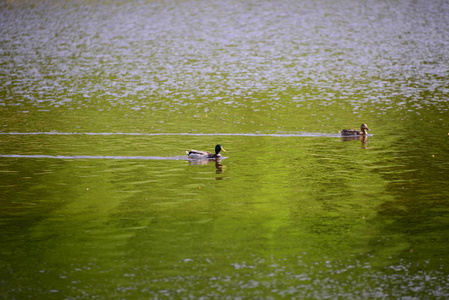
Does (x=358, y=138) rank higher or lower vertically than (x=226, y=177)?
higher

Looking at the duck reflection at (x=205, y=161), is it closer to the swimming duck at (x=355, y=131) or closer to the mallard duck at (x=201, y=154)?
the mallard duck at (x=201, y=154)

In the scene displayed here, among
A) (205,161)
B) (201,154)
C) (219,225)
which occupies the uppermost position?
(201,154)

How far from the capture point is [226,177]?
23.8m

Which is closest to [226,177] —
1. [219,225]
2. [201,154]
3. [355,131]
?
[201,154]

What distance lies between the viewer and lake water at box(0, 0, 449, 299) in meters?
14.6

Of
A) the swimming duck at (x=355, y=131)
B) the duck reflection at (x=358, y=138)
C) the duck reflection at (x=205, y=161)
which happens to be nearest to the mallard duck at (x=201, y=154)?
the duck reflection at (x=205, y=161)

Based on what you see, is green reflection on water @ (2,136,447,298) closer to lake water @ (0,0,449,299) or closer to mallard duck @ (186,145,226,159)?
lake water @ (0,0,449,299)

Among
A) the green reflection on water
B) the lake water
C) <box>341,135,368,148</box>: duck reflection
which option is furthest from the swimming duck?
the green reflection on water

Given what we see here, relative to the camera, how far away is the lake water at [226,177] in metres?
14.6

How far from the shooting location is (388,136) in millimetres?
32156

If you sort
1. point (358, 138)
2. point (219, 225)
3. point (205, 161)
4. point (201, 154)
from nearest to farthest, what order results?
1. point (219, 225)
2. point (205, 161)
3. point (201, 154)
4. point (358, 138)

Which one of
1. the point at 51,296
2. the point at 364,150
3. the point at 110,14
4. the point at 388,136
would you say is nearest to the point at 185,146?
the point at 364,150

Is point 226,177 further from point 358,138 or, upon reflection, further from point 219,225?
point 358,138

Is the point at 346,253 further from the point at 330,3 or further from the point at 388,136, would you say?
the point at 330,3
